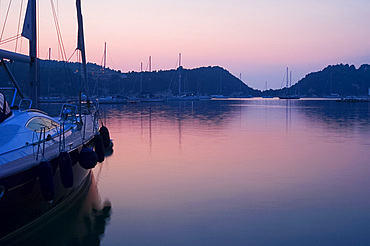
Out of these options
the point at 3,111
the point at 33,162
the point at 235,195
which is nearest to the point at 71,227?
the point at 33,162

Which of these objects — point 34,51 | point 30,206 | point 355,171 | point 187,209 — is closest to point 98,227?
point 30,206

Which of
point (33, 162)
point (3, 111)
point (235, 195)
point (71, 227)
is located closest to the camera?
point (33, 162)

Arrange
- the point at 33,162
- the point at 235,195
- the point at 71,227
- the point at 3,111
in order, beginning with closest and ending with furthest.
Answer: the point at 33,162
the point at 71,227
the point at 3,111
the point at 235,195

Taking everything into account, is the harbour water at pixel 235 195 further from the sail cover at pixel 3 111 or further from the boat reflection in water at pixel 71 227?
the sail cover at pixel 3 111

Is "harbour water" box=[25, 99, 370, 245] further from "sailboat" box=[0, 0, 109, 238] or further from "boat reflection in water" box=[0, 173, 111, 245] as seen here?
"sailboat" box=[0, 0, 109, 238]

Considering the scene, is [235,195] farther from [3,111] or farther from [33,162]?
[3,111]

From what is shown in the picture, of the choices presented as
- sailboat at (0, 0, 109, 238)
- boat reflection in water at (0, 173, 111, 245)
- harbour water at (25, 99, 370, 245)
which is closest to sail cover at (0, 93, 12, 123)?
sailboat at (0, 0, 109, 238)

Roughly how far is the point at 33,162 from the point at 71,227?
1825 millimetres

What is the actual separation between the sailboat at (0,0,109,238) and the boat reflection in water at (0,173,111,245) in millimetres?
144

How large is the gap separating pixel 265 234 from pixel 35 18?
30.4ft

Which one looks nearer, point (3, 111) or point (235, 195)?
point (3, 111)

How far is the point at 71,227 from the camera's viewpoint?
796 centimetres

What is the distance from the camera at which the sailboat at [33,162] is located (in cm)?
650

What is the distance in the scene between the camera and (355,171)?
13188 mm
